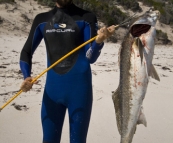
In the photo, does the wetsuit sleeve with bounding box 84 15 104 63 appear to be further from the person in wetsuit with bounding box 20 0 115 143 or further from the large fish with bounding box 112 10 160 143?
the large fish with bounding box 112 10 160 143

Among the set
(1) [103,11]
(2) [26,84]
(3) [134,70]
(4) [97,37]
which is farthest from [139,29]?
(1) [103,11]

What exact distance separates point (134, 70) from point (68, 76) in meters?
0.85

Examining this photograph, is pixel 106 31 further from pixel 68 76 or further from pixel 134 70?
pixel 68 76

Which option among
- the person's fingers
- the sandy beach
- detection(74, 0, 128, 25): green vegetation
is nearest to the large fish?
the person's fingers

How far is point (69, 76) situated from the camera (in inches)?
106

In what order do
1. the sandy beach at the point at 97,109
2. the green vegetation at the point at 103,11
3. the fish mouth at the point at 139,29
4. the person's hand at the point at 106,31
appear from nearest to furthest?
the fish mouth at the point at 139,29, the person's hand at the point at 106,31, the sandy beach at the point at 97,109, the green vegetation at the point at 103,11

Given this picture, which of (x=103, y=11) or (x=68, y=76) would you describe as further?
(x=103, y=11)

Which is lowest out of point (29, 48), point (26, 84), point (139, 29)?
point (26, 84)

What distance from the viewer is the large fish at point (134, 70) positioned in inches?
75.5

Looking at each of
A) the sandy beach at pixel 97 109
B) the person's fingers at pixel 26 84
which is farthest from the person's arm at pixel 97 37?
the sandy beach at pixel 97 109

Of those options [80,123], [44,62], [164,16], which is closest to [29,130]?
[80,123]

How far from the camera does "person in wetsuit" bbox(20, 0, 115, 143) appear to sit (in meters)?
2.64

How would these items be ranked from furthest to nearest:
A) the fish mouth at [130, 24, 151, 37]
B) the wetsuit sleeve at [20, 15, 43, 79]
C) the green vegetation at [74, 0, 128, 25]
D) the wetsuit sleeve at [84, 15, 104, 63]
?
the green vegetation at [74, 0, 128, 25]
the wetsuit sleeve at [20, 15, 43, 79]
the wetsuit sleeve at [84, 15, 104, 63]
the fish mouth at [130, 24, 151, 37]

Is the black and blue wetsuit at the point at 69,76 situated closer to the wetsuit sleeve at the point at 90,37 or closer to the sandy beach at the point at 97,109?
the wetsuit sleeve at the point at 90,37
